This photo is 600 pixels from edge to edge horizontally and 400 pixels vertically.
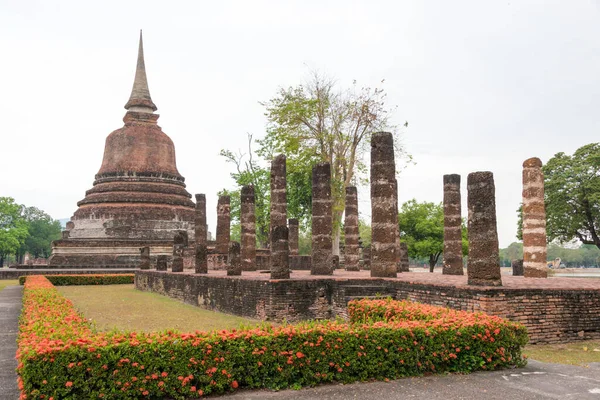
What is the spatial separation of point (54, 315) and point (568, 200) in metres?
30.3

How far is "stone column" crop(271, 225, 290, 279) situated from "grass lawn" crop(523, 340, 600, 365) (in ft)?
20.7

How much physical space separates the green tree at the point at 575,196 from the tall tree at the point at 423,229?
250 inches

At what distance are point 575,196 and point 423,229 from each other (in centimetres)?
978

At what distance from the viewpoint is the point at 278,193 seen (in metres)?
19.1

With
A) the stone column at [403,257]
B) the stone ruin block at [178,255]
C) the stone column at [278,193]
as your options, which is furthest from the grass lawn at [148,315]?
the stone column at [403,257]

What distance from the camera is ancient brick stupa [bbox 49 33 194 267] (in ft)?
116

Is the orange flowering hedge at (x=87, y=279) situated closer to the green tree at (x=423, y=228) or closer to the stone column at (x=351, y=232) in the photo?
the stone column at (x=351, y=232)

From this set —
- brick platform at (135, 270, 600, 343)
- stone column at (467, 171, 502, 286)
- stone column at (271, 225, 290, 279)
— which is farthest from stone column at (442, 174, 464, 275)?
stone column at (467, 171, 502, 286)

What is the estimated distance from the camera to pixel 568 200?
3192 cm

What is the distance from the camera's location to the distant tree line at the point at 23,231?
56847mm

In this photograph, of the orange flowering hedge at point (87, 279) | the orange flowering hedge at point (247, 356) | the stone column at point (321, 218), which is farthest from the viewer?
the orange flowering hedge at point (87, 279)

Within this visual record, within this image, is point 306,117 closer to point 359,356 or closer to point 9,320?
point 9,320

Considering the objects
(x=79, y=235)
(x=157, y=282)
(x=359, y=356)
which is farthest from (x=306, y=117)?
(x=359, y=356)

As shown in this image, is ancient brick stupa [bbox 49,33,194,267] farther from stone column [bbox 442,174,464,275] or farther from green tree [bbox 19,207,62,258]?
green tree [bbox 19,207,62,258]
